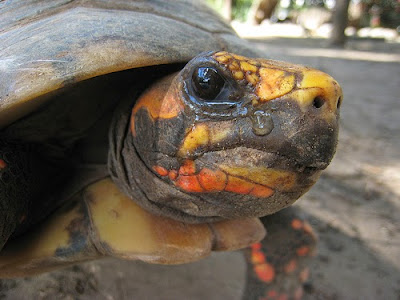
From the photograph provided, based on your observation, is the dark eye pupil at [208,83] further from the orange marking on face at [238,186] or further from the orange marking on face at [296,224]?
the orange marking on face at [296,224]

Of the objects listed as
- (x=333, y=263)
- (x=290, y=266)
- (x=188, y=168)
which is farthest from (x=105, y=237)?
(x=333, y=263)

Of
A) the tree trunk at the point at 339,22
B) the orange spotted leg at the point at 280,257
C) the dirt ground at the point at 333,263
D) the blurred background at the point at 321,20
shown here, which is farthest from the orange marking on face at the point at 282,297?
the blurred background at the point at 321,20

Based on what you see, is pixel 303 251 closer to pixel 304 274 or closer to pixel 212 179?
pixel 304 274

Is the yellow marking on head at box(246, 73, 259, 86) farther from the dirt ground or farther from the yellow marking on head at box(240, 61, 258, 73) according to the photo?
the dirt ground

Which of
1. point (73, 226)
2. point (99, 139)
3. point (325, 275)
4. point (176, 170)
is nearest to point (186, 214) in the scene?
point (176, 170)

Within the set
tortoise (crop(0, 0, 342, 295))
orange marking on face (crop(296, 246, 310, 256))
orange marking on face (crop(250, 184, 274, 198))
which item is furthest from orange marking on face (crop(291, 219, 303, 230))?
orange marking on face (crop(250, 184, 274, 198))

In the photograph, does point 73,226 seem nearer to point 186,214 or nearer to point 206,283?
point 186,214
